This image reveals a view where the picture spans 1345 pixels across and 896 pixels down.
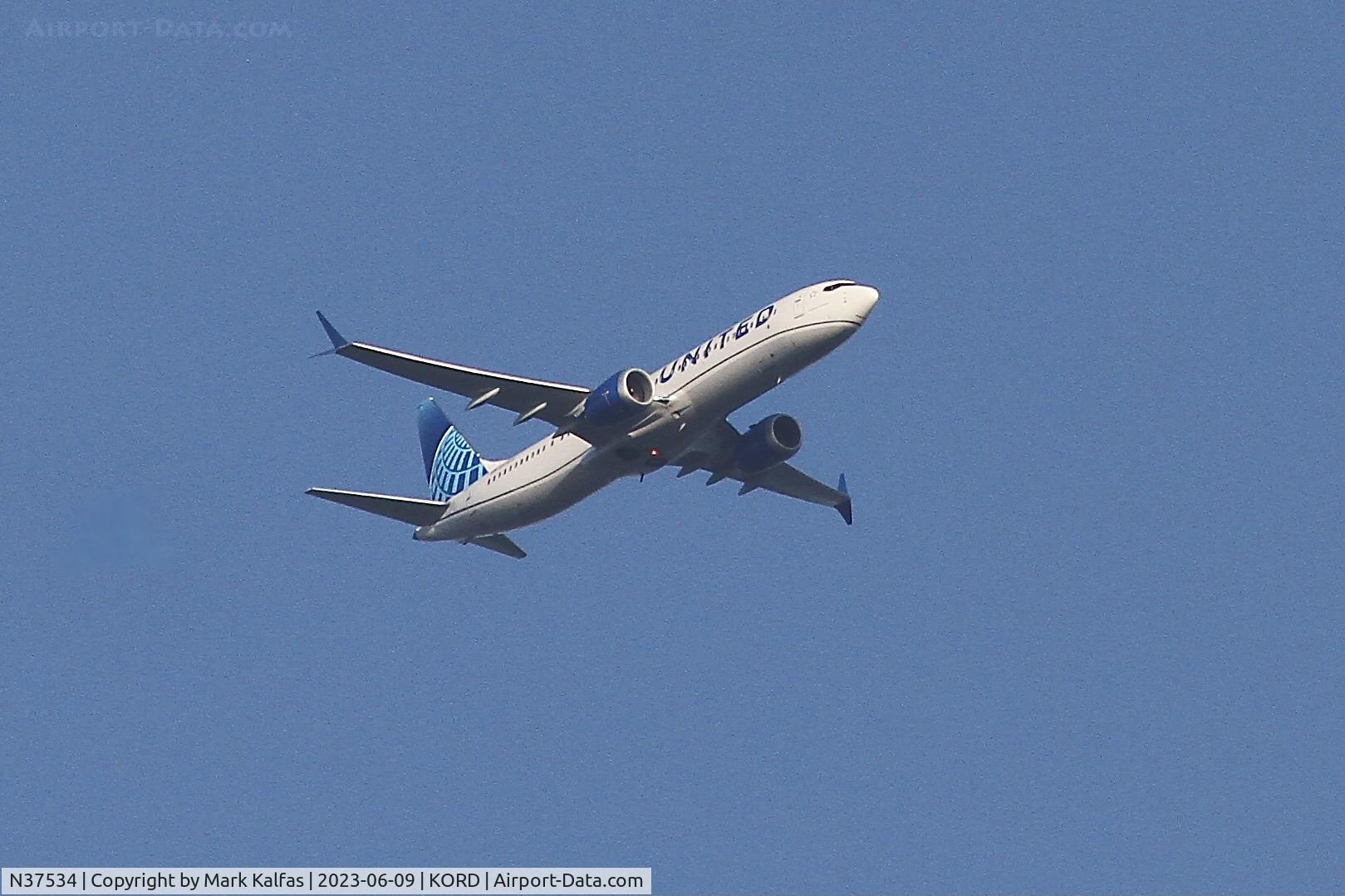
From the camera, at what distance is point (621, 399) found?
51188mm

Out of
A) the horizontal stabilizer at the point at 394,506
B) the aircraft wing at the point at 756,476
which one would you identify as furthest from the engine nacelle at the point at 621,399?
the horizontal stabilizer at the point at 394,506

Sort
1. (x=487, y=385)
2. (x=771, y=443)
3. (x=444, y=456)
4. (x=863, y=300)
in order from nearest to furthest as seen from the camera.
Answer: (x=863, y=300) → (x=487, y=385) → (x=771, y=443) → (x=444, y=456)

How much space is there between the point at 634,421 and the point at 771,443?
20.7 feet

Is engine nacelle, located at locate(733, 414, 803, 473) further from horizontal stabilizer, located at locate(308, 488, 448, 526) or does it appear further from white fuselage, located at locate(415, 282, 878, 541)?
horizontal stabilizer, located at locate(308, 488, 448, 526)

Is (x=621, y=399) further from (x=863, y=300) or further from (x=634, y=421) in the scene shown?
(x=863, y=300)

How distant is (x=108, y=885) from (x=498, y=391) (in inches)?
738

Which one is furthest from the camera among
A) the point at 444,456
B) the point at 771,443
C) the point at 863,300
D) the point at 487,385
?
the point at 444,456

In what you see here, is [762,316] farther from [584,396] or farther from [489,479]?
[489,479]

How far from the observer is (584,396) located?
53.9 metres

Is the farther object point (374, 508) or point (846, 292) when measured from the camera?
point (374, 508)

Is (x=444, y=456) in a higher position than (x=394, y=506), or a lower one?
higher

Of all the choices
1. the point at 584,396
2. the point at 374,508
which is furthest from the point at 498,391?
the point at 374,508

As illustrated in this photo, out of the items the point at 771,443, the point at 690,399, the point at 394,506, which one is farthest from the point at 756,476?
the point at 394,506

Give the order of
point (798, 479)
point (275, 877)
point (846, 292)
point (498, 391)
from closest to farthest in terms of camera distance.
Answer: point (275, 877), point (846, 292), point (498, 391), point (798, 479)
